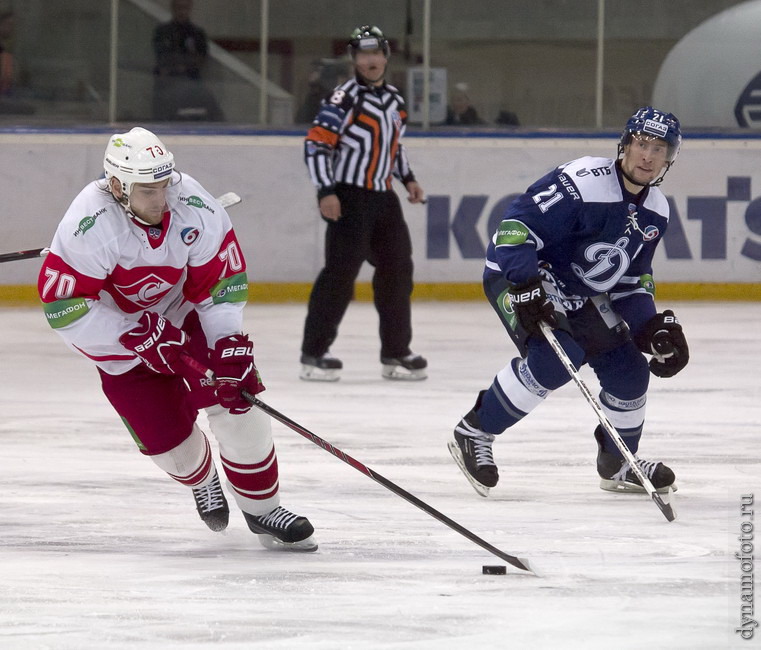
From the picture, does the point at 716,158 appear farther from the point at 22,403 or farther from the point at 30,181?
the point at 22,403

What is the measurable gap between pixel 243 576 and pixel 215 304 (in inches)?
22.3

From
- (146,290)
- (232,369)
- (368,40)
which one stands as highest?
(368,40)

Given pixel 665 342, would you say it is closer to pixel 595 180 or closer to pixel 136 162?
pixel 595 180

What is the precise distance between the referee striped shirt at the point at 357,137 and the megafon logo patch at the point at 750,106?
302 cm

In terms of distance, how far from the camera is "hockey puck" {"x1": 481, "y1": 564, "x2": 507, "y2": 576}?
290 cm

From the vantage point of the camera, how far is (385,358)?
18.5 ft

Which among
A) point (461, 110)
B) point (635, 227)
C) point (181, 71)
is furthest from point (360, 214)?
point (181, 71)

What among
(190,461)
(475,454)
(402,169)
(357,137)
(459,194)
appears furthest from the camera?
(459,194)

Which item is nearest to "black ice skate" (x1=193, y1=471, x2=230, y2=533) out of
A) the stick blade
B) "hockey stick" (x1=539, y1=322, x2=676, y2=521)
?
"hockey stick" (x1=539, y1=322, x2=676, y2=521)

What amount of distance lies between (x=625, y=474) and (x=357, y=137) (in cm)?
232

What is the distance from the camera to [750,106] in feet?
26.4

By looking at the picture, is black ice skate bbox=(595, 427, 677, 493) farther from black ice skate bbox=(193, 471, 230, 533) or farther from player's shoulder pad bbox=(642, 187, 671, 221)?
black ice skate bbox=(193, 471, 230, 533)

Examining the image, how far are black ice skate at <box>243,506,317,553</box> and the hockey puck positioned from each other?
391 millimetres

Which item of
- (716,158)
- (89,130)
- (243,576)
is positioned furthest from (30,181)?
(243,576)
